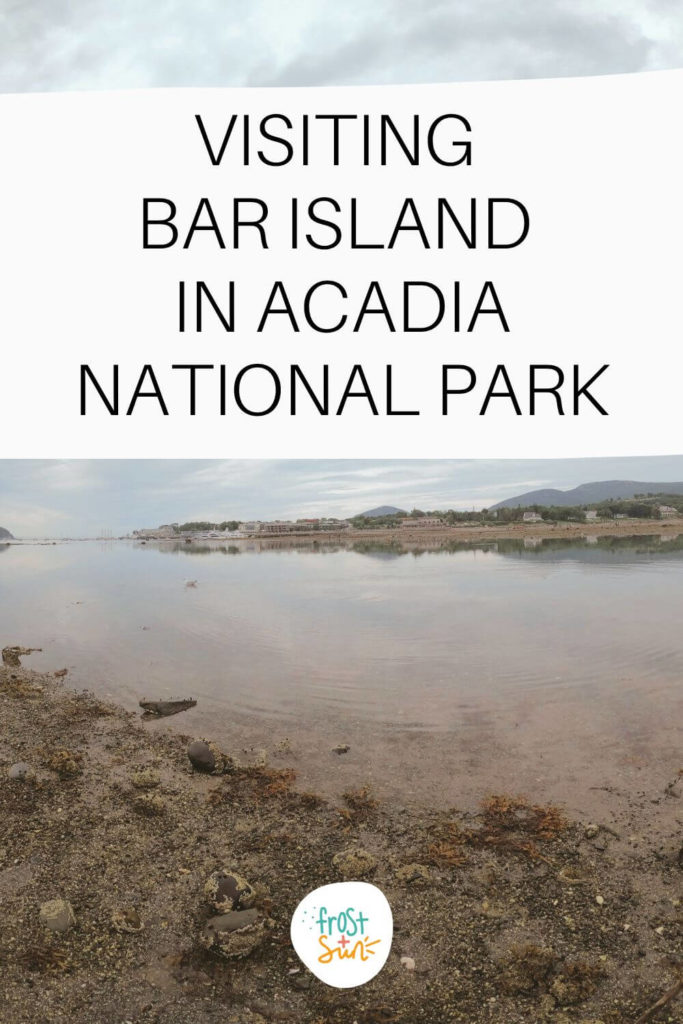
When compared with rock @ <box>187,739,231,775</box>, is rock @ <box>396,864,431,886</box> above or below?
below

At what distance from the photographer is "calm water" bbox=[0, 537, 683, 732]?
7465 millimetres

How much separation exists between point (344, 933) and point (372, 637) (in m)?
7.53

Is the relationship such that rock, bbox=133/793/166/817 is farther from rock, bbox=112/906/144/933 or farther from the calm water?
the calm water

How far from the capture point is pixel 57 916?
10.2 feet

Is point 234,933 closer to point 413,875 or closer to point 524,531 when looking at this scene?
point 413,875

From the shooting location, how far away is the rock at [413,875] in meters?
3.54

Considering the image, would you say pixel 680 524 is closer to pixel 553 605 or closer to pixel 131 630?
pixel 553 605

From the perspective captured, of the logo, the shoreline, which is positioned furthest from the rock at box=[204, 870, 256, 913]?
the shoreline

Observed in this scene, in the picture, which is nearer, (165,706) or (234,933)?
(234,933)

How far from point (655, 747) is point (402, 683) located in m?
3.14

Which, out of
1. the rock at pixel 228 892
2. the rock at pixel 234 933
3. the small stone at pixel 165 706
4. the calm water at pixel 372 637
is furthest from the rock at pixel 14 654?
the rock at pixel 234 933

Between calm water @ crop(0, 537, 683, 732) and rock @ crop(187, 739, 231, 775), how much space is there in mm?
1475

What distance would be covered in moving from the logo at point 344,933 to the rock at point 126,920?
0.86 meters

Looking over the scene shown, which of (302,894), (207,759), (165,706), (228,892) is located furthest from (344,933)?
(165,706)
